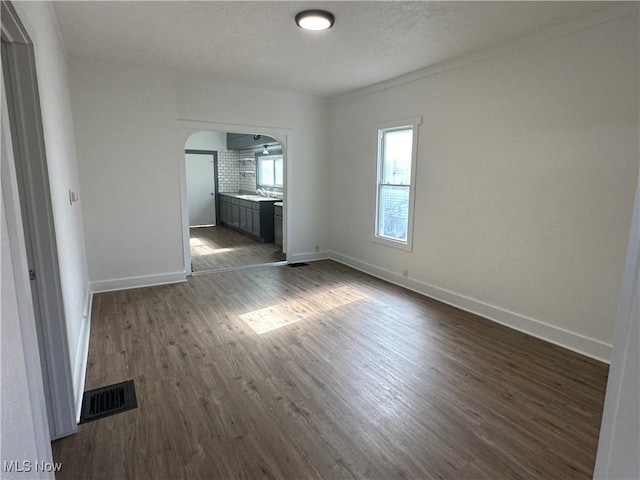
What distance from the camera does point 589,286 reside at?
2.92m

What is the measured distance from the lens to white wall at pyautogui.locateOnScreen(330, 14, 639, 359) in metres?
2.73

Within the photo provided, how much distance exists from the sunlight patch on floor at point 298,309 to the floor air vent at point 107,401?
116cm

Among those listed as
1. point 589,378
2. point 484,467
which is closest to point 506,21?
point 589,378

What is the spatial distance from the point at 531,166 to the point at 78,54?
4.64m

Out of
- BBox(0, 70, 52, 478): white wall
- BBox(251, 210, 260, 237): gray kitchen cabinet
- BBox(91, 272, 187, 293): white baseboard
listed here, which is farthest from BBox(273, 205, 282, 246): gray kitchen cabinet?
BBox(0, 70, 52, 478): white wall

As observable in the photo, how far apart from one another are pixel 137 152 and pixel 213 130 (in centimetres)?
103

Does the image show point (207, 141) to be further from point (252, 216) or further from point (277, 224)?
point (277, 224)

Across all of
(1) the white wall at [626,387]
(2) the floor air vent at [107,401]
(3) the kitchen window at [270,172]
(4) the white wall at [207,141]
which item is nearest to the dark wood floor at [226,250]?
(3) the kitchen window at [270,172]

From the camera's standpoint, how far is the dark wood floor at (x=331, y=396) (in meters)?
1.86

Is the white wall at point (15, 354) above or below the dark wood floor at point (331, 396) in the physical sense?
above

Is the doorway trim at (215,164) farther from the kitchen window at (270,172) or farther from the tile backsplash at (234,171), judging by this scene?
the kitchen window at (270,172)

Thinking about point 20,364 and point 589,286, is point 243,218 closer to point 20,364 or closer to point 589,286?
point 589,286

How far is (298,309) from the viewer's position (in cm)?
393

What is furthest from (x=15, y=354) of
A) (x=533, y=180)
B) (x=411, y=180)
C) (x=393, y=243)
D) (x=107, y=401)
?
(x=393, y=243)
